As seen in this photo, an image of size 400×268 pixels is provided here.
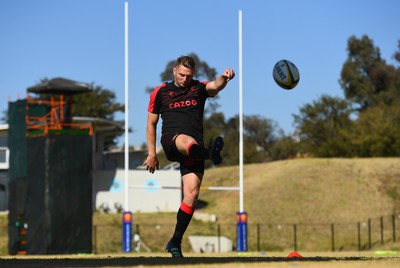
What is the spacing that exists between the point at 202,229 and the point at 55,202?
10.9m

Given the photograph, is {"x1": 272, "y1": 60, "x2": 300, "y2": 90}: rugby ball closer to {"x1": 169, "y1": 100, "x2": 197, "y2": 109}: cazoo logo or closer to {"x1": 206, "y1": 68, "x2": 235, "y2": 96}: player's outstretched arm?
{"x1": 206, "y1": 68, "x2": 235, "y2": 96}: player's outstretched arm

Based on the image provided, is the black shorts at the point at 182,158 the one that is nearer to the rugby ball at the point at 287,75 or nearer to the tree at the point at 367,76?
the rugby ball at the point at 287,75

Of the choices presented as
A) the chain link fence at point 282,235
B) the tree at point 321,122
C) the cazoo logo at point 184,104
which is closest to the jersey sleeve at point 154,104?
the cazoo logo at point 184,104

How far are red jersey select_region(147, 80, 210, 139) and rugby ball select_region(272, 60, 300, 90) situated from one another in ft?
6.53

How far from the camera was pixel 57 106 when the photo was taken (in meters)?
35.3

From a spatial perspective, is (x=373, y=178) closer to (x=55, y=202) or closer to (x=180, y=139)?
(x=55, y=202)

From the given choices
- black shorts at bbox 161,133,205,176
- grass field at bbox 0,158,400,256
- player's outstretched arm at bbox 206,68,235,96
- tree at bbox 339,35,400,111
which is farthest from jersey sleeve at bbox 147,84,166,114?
Result: tree at bbox 339,35,400,111

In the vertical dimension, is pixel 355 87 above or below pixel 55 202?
above

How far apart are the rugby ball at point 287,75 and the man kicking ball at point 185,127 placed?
199 cm

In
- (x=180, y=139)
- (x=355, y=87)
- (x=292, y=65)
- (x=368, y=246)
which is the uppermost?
(x=355, y=87)

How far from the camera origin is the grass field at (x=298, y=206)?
40.5 metres

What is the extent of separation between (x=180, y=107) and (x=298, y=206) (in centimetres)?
4104

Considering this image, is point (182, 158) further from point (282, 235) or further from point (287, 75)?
point (282, 235)

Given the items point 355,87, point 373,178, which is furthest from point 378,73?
point 373,178
